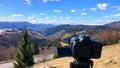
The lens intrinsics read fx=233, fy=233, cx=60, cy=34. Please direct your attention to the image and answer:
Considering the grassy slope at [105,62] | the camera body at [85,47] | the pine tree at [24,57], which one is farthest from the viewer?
the pine tree at [24,57]

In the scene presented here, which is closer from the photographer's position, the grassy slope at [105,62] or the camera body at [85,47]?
the camera body at [85,47]

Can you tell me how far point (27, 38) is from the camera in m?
45.0

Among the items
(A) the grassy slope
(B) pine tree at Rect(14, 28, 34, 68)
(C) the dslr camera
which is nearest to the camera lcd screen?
(C) the dslr camera

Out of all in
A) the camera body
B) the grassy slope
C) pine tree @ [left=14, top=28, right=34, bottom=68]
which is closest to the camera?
the camera body

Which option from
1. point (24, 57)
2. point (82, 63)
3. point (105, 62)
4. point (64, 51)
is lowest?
point (24, 57)

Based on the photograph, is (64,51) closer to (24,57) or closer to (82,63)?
(82,63)

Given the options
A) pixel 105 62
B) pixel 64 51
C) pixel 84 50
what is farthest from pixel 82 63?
pixel 105 62

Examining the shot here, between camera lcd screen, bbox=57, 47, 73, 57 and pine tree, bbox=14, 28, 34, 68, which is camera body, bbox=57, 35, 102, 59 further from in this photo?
pine tree, bbox=14, 28, 34, 68

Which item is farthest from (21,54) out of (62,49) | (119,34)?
(62,49)

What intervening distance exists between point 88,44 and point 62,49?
0.47 meters

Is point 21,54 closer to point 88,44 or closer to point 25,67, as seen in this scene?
point 25,67

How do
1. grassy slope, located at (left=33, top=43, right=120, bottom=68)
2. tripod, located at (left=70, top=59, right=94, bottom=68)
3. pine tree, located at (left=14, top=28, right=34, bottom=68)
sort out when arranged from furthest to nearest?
pine tree, located at (left=14, top=28, right=34, bottom=68) < grassy slope, located at (left=33, top=43, right=120, bottom=68) < tripod, located at (left=70, top=59, right=94, bottom=68)

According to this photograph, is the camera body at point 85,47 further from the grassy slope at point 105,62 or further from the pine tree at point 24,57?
the pine tree at point 24,57

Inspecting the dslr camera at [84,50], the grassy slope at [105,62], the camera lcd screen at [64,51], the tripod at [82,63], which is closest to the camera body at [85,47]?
the dslr camera at [84,50]
